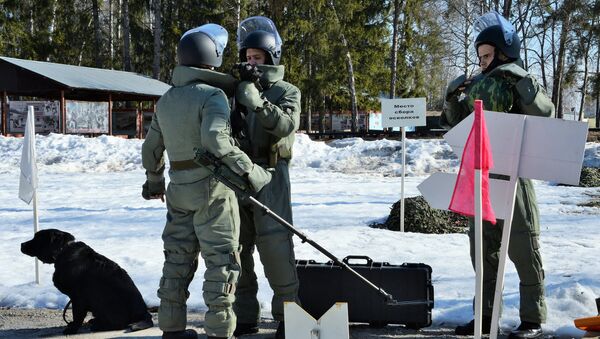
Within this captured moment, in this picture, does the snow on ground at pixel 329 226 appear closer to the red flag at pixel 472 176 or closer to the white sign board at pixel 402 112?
the white sign board at pixel 402 112

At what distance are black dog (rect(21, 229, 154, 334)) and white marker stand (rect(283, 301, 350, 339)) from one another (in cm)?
183

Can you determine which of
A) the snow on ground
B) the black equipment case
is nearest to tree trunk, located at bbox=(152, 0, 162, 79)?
the snow on ground

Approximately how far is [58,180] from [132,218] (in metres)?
6.62

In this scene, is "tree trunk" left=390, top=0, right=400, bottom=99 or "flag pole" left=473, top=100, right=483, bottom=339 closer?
"flag pole" left=473, top=100, right=483, bottom=339

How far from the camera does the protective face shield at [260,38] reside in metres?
4.28

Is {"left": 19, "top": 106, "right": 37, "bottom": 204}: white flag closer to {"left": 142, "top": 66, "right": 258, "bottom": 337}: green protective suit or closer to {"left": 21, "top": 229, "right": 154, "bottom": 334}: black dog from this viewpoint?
{"left": 21, "top": 229, "right": 154, "bottom": 334}: black dog

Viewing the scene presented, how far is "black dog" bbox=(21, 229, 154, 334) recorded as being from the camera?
4.33 meters

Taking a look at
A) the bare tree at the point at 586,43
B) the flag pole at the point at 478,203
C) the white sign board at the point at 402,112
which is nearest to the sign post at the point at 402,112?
the white sign board at the point at 402,112

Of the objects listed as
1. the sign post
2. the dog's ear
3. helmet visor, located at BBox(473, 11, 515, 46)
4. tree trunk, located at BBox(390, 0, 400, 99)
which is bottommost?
the dog's ear

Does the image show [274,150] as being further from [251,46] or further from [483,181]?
[483,181]

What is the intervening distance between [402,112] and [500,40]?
4450 millimetres

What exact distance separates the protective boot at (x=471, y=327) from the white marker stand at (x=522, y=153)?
3.61 feet

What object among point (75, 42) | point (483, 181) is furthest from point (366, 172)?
point (75, 42)

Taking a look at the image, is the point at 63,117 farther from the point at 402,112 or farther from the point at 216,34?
the point at 216,34
